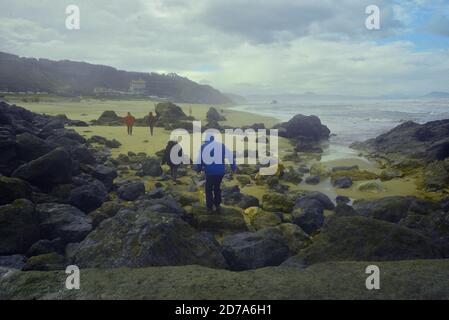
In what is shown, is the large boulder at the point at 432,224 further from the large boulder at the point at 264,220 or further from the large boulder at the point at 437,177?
the large boulder at the point at 437,177

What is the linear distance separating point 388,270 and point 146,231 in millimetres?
3141

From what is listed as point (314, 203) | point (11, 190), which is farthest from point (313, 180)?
point (11, 190)

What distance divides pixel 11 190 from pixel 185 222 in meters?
4.51

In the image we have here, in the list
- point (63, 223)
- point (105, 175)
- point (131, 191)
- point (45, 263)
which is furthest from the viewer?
point (105, 175)

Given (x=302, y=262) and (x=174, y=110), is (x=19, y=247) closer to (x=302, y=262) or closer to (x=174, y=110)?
(x=302, y=262)

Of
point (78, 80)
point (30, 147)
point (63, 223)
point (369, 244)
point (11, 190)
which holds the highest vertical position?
point (78, 80)

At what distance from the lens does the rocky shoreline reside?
514 centimetres

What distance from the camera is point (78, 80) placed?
145 metres

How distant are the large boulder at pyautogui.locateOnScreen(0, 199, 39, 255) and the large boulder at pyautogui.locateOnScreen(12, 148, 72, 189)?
9.32 feet

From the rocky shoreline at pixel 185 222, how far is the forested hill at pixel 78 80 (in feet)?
316

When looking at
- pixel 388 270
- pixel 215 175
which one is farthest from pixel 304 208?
pixel 388 270

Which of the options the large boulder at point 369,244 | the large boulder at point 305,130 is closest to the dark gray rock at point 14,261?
the large boulder at point 369,244

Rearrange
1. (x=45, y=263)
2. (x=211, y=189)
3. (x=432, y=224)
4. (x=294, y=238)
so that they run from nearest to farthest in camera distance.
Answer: (x=45, y=263) < (x=432, y=224) < (x=294, y=238) < (x=211, y=189)

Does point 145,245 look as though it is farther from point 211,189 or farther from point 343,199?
point 343,199
